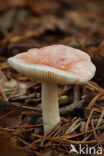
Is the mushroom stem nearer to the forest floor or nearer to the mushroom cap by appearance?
the forest floor

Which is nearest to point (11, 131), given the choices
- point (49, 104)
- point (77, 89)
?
point (49, 104)

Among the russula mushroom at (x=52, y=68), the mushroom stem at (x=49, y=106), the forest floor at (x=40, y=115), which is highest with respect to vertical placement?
the russula mushroom at (x=52, y=68)

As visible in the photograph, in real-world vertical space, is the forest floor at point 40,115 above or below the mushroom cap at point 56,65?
below

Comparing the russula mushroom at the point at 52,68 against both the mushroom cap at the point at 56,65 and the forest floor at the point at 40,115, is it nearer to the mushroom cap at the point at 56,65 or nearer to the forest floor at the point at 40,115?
the mushroom cap at the point at 56,65

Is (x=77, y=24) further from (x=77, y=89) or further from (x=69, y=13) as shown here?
(x=77, y=89)

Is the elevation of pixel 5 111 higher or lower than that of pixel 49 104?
lower

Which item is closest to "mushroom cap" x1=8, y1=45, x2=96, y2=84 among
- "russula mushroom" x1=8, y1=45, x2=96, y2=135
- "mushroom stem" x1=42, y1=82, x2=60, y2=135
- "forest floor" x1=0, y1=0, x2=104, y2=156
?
"russula mushroom" x1=8, y1=45, x2=96, y2=135

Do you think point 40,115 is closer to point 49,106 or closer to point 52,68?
point 49,106

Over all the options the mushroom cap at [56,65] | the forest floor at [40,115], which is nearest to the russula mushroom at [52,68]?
the mushroom cap at [56,65]
